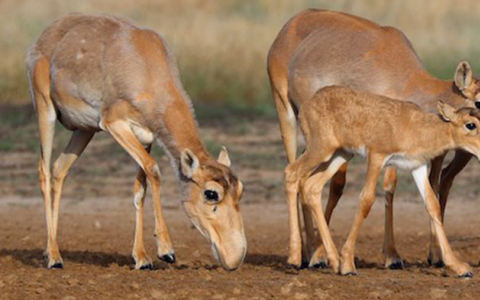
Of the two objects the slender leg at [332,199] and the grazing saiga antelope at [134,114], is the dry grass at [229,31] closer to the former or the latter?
the slender leg at [332,199]

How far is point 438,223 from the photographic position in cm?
1188

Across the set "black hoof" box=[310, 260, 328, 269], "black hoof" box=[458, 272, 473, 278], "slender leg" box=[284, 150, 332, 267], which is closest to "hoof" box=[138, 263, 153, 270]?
"slender leg" box=[284, 150, 332, 267]

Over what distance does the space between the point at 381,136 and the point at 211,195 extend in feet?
4.86

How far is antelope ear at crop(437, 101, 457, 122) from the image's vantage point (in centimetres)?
1173

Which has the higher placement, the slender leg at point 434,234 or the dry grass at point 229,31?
the slender leg at point 434,234

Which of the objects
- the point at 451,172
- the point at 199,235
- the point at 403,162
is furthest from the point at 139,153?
the point at 199,235

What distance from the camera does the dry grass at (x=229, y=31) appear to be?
25406 millimetres

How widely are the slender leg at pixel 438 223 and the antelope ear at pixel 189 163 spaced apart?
1.87 meters

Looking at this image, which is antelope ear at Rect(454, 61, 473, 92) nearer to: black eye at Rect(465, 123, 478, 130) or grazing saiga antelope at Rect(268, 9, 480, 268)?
grazing saiga antelope at Rect(268, 9, 480, 268)

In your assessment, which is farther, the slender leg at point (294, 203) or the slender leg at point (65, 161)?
the slender leg at point (65, 161)

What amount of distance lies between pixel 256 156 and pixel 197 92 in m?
4.53

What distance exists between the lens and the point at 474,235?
15797mm

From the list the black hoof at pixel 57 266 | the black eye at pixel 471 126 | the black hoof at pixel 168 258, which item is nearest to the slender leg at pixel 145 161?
the black hoof at pixel 168 258

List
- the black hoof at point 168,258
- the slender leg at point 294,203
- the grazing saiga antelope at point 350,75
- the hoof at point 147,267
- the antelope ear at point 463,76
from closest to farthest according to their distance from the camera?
the antelope ear at point 463,76
the black hoof at point 168,258
the hoof at point 147,267
the slender leg at point 294,203
the grazing saiga antelope at point 350,75
